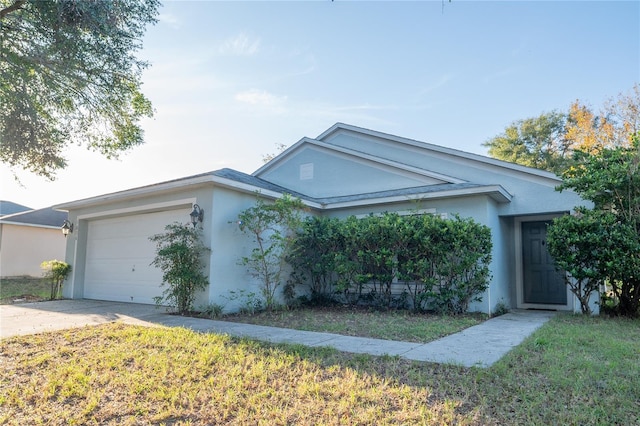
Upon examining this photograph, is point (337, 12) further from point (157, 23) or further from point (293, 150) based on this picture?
point (293, 150)

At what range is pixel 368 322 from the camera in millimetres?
7340

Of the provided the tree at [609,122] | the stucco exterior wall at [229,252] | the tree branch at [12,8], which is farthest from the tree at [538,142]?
the tree branch at [12,8]

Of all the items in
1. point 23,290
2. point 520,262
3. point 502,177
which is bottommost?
point 23,290

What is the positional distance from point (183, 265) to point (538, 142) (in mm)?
23551

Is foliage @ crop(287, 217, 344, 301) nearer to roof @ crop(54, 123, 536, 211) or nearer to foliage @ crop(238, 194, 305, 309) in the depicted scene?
foliage @ crop(238, 194, 305, 309)

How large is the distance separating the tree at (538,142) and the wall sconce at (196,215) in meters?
21.0

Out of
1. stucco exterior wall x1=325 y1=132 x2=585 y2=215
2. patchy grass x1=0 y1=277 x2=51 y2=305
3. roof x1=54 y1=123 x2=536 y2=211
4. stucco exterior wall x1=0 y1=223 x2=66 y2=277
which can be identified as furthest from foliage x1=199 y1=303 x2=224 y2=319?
stucco exterior wall x1=0 y1=223 x2=66 y2=277

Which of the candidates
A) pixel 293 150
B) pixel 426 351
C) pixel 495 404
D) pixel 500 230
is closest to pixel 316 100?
pixel 293 150

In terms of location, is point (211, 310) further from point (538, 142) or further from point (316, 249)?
point (538, 142)

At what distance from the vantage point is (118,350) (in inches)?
195

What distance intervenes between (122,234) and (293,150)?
5923 mm

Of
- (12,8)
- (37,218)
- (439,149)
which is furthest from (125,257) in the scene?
(37,218)

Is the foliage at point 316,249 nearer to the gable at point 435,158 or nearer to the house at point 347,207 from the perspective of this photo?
the house at point 347,207

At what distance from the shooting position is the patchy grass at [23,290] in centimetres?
1122
